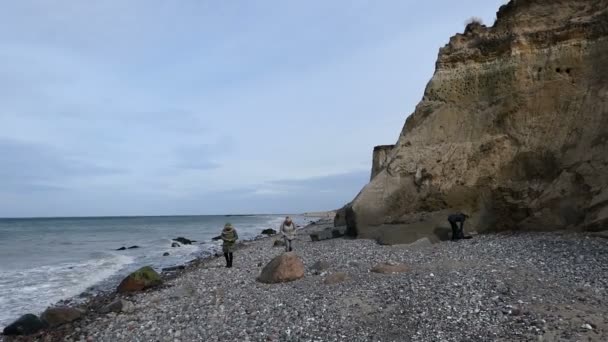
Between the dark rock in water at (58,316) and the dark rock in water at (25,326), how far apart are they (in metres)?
0.24

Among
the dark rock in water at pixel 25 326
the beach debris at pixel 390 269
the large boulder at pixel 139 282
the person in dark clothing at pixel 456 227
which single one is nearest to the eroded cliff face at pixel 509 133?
the person in dark clothing at pixel 456 227

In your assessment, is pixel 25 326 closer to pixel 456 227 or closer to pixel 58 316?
pixel 58 316

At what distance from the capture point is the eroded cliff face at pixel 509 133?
1672cm

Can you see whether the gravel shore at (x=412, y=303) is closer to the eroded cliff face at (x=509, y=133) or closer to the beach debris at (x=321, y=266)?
the beach debris at (x=321, y=266)

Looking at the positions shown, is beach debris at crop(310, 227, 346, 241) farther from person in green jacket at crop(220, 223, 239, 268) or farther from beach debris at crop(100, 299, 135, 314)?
beach debris at crop(100, 299, 135, 314)

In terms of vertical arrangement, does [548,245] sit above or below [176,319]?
above

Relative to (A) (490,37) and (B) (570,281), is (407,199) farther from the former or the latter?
(B) (570,281)

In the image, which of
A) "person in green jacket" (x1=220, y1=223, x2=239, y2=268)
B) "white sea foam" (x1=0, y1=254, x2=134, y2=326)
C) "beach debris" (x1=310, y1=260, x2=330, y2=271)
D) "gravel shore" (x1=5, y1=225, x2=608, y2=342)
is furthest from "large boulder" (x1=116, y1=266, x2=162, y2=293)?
"beach debris" (x1=310, y1=260, x2=330, y2=271)

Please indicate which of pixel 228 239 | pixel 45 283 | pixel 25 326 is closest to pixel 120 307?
pixel 25 326

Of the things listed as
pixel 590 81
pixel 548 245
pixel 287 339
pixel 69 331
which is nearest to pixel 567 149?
pixel 590 81

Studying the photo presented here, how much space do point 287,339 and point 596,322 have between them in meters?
5.18

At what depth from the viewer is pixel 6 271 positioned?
937 inches

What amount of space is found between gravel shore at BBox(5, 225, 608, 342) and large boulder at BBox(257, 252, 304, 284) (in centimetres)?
33

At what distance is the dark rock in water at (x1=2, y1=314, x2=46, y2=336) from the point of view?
12.0 metres
